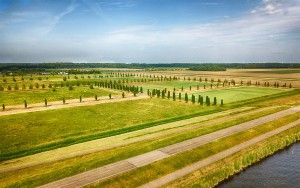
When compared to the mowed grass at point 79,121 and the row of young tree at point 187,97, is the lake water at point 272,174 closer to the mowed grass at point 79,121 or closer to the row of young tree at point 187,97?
the mowed grass at point 79,121

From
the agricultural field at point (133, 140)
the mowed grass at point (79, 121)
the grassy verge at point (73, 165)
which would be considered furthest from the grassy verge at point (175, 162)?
the mowed grass at point (79, 121)

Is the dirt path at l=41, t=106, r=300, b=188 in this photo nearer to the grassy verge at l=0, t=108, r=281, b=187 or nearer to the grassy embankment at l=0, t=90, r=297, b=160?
the grassy verge at l=0, t=108, r=281, b=187

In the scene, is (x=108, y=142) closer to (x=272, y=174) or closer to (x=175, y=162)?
(x=175, y=162)

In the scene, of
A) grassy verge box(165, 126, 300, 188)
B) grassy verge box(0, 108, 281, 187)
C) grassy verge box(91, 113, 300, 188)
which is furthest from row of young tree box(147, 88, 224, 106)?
grassy verge box(0, 108, 281, 187)

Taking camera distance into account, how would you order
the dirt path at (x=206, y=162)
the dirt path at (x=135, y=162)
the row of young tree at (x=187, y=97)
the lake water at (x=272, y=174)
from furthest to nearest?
the row of young tree at (x=187, y=97), the lake water at (x=272, y=174), the dirt path at (x=206, y=162), the dirt path at (x=135, y=162)

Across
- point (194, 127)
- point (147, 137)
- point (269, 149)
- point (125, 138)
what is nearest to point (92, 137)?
point (125, 138)

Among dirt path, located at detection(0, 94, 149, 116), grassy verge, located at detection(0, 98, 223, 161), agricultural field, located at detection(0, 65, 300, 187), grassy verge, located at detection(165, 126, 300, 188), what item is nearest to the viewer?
grassy verge, located at detection(165, 126, 300, 188)

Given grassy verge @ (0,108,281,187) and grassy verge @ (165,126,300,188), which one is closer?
grassy verge @ (0,108,281,187)
